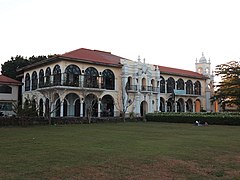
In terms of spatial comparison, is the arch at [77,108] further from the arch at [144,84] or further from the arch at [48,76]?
the arch at [144,84]

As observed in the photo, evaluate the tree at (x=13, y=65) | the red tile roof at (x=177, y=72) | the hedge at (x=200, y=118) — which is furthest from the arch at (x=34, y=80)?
the red tile roof at (x=177, y=72)

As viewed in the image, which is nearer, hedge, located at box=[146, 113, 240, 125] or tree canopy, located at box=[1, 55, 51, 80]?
hedge, located at box=[146, 113, 240, 125]

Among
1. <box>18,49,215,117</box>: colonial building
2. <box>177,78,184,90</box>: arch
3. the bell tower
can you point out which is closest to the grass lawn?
<box>18,49,215,117</box>: colonial building

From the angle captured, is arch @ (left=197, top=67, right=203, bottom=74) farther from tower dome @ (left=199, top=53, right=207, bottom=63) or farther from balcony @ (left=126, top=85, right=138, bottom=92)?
balcony @ (left=126, top=85, right=138, bottom=92)

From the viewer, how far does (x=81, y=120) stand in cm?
2934

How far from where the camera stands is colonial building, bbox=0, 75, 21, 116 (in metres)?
39.4

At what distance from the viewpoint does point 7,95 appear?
40.8 m

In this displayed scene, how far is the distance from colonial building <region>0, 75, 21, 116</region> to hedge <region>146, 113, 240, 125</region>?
18.9 metres

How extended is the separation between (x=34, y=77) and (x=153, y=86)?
1647cm

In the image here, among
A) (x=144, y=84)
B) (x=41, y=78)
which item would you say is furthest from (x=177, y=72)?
(x=41, y=78)

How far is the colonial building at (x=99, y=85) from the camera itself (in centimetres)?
3322

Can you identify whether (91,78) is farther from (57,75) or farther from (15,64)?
(15,64)

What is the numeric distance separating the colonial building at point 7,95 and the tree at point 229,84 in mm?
28963

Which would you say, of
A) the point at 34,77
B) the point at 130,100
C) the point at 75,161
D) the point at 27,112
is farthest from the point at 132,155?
the point at 34,77
